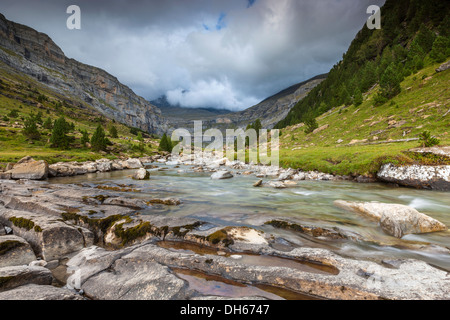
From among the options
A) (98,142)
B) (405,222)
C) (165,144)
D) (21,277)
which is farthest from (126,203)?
(165,144)

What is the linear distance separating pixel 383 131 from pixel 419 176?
2058 centimetres

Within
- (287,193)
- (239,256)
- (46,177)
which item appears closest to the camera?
(239,256)

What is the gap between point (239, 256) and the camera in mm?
6293

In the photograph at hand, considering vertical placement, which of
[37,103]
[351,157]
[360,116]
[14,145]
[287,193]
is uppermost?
[37,103]

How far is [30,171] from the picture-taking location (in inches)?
1033

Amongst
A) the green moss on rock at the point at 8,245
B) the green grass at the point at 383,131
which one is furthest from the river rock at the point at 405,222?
the green moss on rock at the point at 8,245

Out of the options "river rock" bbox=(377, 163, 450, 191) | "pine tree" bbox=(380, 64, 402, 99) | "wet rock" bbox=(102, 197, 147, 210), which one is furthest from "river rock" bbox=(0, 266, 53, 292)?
"pine tree" bbox=(380, 64, 402, 99)

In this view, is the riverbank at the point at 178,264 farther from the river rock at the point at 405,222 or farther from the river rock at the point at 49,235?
the river rock at the point at 405,222

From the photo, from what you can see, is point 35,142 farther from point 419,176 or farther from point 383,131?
point 383,131

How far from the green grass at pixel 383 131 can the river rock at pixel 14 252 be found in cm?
2589

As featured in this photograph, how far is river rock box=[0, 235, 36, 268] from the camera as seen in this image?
5.71 metres

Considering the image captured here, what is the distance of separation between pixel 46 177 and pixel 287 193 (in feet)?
108

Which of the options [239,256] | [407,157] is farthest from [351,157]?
[239,256]
